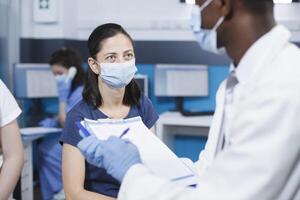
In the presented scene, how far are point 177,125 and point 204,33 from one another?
274 cm

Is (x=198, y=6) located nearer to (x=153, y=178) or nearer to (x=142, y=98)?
(x=153, y=178)

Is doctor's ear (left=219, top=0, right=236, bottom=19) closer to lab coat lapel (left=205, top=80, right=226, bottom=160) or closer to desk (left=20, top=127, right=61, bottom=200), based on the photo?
lab coat lapel (left=205, top=80, right=226, bottom=160)

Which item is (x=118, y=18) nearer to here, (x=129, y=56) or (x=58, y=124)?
(x=58, y=124)

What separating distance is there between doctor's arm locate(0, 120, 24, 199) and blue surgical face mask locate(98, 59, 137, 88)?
39 cm

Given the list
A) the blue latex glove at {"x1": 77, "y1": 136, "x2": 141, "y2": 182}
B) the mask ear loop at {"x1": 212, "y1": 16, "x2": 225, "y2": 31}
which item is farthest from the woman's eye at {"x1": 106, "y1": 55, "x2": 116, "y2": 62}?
the mask ear loop at {"x1": 212, "y1": 16, "x2": 225, "y2": 31}

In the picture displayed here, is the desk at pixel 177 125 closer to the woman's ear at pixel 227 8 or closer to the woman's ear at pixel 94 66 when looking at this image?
the woman's ear at pixel 94 66

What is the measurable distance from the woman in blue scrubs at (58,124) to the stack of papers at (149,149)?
92.6 inches

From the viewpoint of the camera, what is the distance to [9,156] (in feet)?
5.54

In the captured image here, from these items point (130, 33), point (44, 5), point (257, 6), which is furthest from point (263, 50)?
point (44, 5)

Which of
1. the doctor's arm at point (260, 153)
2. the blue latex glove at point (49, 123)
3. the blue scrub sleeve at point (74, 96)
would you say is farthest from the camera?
the blue latex glove at point (49, 123)

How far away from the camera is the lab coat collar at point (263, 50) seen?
0.88 m

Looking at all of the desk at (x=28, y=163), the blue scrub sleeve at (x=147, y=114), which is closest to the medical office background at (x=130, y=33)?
the desk at (x=28, y=163)

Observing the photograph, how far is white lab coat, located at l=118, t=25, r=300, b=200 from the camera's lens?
0.81m

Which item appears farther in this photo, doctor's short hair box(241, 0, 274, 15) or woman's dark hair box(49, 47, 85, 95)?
woman's dark hair box(49, 47, 85, 95)
